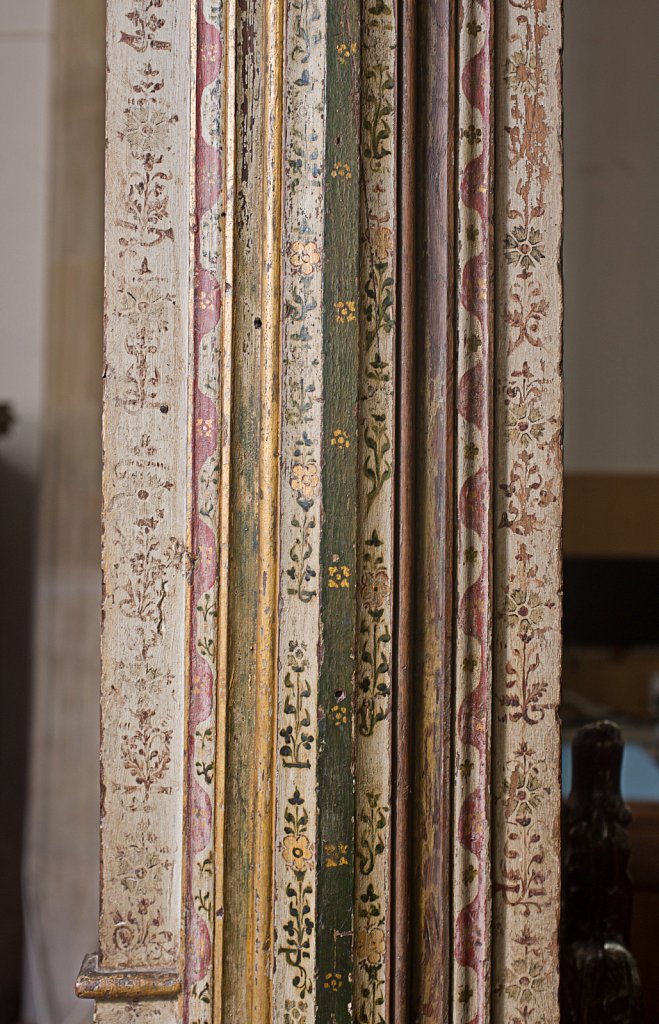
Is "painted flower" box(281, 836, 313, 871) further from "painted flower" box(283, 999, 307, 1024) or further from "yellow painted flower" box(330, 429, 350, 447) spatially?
"yellow painted flower" box(330, 429, 350, 447)

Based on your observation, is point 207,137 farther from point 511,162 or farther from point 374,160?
point 511,162

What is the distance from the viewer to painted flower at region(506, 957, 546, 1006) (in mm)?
683

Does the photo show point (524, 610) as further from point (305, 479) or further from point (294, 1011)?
point (294, 1011)

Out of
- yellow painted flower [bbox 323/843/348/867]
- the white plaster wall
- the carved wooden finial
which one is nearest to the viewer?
yellow painted flower [bbox 323/843/348/867]

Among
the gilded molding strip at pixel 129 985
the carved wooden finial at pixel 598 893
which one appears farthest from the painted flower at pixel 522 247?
the gilded molding strip at pixel 129 985

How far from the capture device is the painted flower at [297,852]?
64 centimetres

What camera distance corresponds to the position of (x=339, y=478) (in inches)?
25.7

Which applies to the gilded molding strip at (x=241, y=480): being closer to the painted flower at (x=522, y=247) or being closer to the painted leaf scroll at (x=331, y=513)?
the painted leaf scroll at (x=331, y=513)

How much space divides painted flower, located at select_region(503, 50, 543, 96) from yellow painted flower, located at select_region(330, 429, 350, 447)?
345 mm

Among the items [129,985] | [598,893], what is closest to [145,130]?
[129,985]

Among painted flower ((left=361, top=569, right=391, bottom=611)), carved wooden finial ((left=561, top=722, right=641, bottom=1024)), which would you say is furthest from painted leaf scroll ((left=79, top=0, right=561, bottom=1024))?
carved wooden finial ((left=561, top=722, right=641, bottom=1024))

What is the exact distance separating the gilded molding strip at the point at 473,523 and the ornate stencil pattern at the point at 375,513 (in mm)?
62

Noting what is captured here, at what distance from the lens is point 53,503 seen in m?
2.13

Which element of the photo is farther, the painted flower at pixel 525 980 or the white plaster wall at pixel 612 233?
the white plaster wall at pixel 612 233
